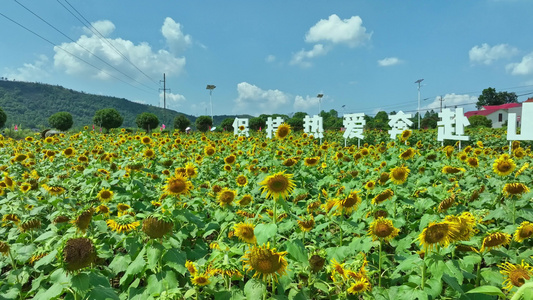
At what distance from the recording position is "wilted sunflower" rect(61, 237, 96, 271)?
1.37m

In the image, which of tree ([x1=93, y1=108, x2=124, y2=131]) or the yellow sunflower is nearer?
the yellow sunflower

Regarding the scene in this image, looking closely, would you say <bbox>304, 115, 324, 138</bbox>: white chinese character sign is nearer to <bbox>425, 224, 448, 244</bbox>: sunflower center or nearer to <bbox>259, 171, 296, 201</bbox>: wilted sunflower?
<bbox>259, 171, 296, 201</bbox>: wilted sunflower

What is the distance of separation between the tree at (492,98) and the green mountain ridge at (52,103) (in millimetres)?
74152

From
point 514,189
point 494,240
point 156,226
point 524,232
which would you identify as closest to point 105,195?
point 156,226

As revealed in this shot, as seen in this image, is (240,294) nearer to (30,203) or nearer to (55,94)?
(30,203)

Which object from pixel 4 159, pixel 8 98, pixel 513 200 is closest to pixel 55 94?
pixel 8 98

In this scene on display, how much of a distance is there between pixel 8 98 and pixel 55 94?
1851 cm

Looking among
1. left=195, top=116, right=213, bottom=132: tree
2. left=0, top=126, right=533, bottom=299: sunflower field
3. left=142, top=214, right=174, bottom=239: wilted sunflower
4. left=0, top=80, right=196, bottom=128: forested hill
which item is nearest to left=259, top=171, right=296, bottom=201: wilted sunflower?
left=0, top=126, right=533, bottom=299: sunflower field

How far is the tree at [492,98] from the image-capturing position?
279 ft

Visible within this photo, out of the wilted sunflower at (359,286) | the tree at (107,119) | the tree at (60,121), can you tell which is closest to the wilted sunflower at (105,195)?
the wilted sunflower at (359,286)

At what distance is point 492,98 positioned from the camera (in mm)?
85688

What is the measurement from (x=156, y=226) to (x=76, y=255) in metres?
0.40

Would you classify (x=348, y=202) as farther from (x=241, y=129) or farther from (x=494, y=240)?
(x=241, y=129)

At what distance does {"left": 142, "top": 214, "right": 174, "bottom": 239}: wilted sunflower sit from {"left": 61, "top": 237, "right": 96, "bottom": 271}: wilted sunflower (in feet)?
0.96
